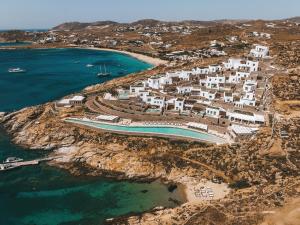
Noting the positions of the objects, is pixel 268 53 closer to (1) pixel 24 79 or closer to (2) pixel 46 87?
(2) pixel 46 87

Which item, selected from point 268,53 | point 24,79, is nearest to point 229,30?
point 268,53

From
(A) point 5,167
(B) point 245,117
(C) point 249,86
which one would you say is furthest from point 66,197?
(C) point 249,86

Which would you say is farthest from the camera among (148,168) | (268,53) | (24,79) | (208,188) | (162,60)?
(162,60)

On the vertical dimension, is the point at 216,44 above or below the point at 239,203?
above

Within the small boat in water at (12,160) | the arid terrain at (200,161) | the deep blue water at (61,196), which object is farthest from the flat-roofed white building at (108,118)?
the small boat in water at (12,160)

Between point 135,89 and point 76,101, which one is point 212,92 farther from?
point 76,101

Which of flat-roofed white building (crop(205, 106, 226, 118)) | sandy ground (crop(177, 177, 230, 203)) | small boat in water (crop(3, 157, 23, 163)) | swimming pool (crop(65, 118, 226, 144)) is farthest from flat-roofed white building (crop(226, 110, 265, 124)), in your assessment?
small boat in water (crop(3, 157, 23, 163))

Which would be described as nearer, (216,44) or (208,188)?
(208,188)
